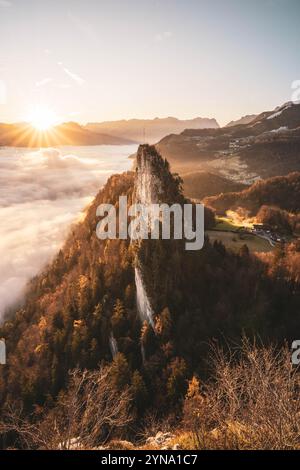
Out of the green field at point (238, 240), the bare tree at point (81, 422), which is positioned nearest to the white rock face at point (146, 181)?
the green field at point (238, 240)

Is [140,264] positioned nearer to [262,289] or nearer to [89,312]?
[89,312]

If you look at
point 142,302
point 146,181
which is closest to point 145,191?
point 146,181

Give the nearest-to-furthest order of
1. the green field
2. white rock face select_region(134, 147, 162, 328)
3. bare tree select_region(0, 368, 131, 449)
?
1. bare tree select_region(0, 368, 131, 449)
2. white rock face select_region(134, 147, 162, 328)
3. the green field

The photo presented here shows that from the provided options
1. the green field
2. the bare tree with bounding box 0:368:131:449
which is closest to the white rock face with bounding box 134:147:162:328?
the bare tree with bounding box 0:368:131:449

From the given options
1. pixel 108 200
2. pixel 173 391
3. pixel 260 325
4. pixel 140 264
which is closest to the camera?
pixel 173 391

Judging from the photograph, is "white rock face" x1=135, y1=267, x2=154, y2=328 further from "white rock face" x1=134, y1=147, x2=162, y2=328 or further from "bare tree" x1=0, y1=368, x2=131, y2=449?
"bare tree" x1=0, y1=368, x2=131, y2=449

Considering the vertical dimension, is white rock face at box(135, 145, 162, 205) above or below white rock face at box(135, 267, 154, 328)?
above

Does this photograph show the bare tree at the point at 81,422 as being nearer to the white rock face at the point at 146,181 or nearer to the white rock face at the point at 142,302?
the white rock face at the point at 142,302

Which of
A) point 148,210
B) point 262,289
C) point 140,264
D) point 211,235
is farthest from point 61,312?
point 262,289
